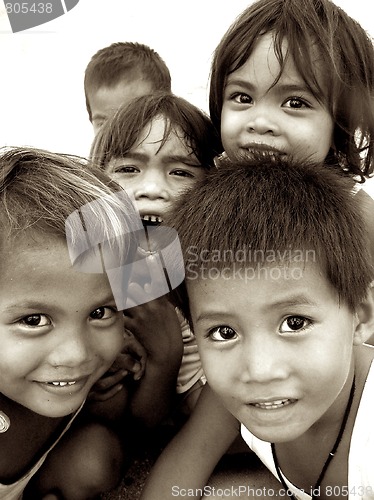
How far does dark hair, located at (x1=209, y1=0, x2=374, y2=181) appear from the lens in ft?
4.83

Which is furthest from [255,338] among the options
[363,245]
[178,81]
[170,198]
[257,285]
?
[178,81]

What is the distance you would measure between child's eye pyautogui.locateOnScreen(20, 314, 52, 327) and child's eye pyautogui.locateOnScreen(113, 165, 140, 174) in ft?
2.12

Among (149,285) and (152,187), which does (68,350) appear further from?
(152,187)

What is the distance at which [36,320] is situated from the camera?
1.03 meters

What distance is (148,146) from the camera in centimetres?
155

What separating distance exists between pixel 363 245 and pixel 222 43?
0.78 metres

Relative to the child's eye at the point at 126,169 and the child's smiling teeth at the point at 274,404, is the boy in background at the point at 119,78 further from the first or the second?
the child's smiling teeth at the point at 274,404

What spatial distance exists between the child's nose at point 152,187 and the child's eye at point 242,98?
25cm

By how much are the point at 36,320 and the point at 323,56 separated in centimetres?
89

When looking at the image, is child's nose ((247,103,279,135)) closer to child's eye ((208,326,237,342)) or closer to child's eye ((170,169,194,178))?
child's eye ((170,169,194,178))

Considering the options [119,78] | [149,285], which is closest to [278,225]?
[149,285]

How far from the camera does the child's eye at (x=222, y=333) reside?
977 mm

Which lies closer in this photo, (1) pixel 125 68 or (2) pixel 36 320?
(2) pixel 36 320

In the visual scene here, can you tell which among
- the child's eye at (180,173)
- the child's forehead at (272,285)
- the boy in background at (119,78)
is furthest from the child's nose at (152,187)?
the boy in background at (119,78)
